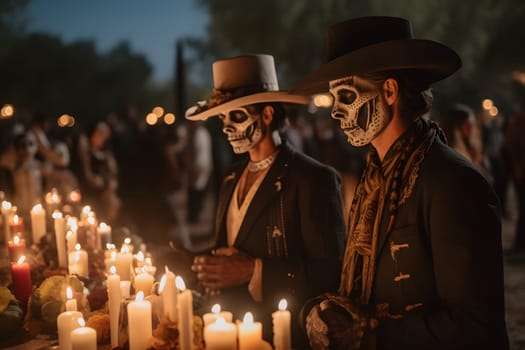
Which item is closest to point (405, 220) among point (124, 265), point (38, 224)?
point (124, 265)

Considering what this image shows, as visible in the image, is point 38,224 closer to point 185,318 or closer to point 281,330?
point 185,318

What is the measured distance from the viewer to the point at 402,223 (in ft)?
9.07

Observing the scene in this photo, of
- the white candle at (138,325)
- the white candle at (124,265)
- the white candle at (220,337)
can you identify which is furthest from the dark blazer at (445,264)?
the white candle at (124,265)

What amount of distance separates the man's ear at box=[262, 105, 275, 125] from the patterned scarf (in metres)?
1.31

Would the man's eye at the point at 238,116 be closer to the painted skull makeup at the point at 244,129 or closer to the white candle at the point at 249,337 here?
the painted skull makeup at the point at 244,129

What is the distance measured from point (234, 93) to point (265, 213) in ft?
2.64

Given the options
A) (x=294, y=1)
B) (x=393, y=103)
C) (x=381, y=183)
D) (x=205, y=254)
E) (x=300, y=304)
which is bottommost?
(x=300, y=304)

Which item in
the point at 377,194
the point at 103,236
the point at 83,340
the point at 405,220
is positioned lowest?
the point at 83,340

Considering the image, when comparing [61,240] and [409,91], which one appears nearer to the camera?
[409,91]

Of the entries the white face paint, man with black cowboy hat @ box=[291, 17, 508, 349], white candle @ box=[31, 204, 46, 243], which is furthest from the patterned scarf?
white candle @ box=[31, 204, 46, 243]

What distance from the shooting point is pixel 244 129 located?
4305mm

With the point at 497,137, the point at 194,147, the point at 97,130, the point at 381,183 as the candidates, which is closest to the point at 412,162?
the point at 381,183

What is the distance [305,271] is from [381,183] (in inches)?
43.6

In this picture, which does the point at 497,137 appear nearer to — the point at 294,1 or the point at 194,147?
the point at 194,147
